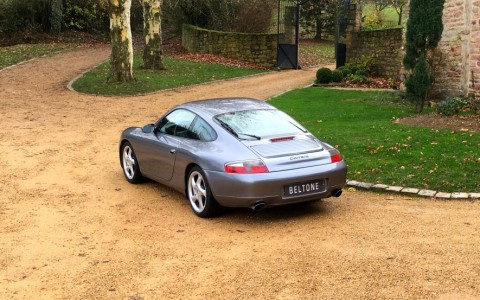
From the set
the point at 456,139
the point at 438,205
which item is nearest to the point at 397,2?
the point at 456,139

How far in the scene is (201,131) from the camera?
8.01 metres

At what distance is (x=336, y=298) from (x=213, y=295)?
1098 millimetres

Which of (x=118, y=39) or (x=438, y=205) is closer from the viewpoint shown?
(x=438, y=205)

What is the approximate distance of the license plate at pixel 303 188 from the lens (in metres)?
7.12

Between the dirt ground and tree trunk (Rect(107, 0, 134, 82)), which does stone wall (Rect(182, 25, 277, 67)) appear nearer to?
tree trunk (Rect(107, 0, 134, 82))

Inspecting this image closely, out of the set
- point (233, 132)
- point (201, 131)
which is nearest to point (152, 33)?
point (201, 131)

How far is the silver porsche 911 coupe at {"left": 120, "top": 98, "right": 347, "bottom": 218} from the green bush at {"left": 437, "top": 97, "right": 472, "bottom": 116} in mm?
7000

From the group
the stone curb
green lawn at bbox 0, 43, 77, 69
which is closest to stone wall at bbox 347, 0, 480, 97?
the stone curb

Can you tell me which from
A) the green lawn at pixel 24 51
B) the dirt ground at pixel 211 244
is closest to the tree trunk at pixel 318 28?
the green lawn at pixel 24 51

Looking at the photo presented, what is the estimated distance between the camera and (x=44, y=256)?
648 centimetres

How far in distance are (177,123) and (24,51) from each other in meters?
27.2

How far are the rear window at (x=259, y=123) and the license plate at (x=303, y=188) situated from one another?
91 centimetres

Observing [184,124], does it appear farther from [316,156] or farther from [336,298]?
[336,298]

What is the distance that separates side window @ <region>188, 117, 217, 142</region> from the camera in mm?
7816
